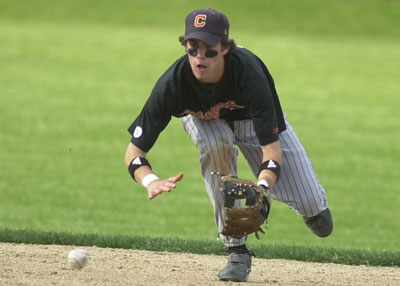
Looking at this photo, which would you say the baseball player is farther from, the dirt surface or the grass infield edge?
the grass infield edge

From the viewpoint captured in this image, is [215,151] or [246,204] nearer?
[246,204]

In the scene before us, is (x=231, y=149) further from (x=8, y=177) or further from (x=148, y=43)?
(x=148, y=43)

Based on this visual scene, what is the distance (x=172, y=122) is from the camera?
19.5 metres

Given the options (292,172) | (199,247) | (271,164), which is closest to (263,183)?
(271,164)

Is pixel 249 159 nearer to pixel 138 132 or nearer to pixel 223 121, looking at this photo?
pixel 223 121

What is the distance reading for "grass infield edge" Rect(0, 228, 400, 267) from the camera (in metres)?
7.89

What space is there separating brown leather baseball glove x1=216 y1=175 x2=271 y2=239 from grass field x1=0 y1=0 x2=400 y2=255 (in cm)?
422

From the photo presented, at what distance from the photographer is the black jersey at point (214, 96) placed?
19.3 ft

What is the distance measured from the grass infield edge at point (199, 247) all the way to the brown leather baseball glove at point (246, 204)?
2.19 metres

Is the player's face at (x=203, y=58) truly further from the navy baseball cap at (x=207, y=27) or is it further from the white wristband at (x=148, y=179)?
the white wristband at (x=148, y=179)

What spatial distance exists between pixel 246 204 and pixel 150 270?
134 cm

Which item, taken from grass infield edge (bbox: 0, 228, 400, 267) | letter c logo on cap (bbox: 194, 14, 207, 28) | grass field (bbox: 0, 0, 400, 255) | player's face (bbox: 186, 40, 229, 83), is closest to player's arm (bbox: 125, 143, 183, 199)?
player's face (bbox: 186, 40, 229, 83)

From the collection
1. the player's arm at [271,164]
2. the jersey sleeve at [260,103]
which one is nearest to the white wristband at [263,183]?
the player's arm at [271,164]

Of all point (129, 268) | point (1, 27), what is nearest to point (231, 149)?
point (129, 268)
